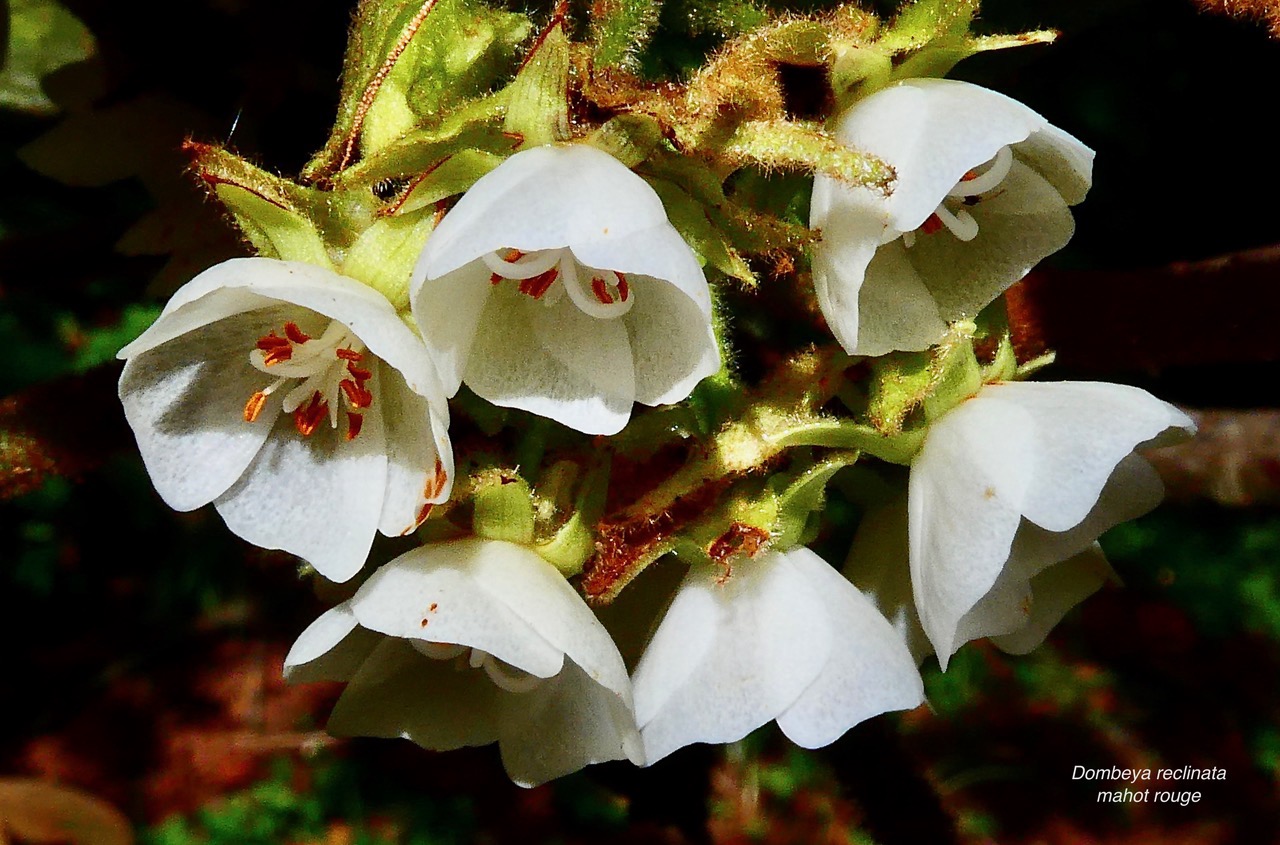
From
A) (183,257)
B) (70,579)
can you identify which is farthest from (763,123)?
(70,579)

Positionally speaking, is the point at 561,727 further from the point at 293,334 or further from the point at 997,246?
the point at 997,246

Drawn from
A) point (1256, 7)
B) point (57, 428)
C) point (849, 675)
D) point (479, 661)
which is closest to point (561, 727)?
point (479, 661)

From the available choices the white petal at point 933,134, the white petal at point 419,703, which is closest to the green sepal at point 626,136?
the white petal at point 933,134

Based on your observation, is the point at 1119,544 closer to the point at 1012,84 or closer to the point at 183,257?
the point at 1012,84

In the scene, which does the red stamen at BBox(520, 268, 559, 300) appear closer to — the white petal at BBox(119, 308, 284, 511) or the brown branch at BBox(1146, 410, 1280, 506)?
the white petal at BBox(119, 308, 284, 511)

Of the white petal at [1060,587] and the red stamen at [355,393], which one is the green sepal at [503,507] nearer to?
the red stamen at [355,393]

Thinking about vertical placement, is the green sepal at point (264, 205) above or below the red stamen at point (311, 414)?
above
